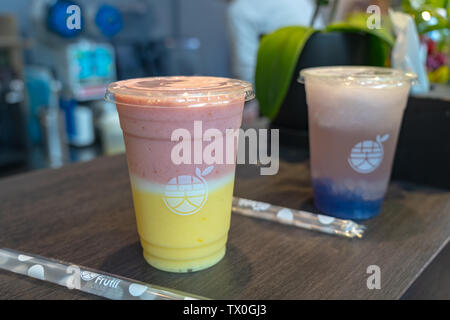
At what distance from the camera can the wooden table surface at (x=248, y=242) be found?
45 centimetres

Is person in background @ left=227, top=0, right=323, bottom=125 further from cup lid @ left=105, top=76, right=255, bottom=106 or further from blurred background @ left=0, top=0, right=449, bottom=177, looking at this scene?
cup lid @ left=105, top=76, right=255, bottom=106

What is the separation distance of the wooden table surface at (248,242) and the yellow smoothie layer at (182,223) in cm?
2

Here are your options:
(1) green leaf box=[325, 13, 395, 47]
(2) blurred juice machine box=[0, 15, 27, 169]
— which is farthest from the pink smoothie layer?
(2) blurred juice machine box=[0, 15, 27, 169]

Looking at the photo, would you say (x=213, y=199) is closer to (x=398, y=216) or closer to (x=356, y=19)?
(x=398, y=216)

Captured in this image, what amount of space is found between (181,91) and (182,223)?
14 centimetres

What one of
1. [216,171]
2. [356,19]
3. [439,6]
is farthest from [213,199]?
[356,19]

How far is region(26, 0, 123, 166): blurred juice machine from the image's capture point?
8.70 ft

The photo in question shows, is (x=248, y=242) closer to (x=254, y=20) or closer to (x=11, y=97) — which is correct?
(x=254, y=20)

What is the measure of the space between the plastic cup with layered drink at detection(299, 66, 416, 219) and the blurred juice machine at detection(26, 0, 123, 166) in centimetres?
207

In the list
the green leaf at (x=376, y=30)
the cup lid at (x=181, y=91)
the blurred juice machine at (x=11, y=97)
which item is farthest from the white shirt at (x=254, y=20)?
the cup lid at (x=181, y=91)

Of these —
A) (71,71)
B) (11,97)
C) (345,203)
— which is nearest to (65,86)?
(71,71)

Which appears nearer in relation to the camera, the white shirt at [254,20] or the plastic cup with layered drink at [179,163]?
the plastic cup with layered drink at [179,163]

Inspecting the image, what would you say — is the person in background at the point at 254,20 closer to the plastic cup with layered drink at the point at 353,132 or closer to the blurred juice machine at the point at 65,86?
the blurred juice machine at the point at 65,86

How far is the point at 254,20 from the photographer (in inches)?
81.5
